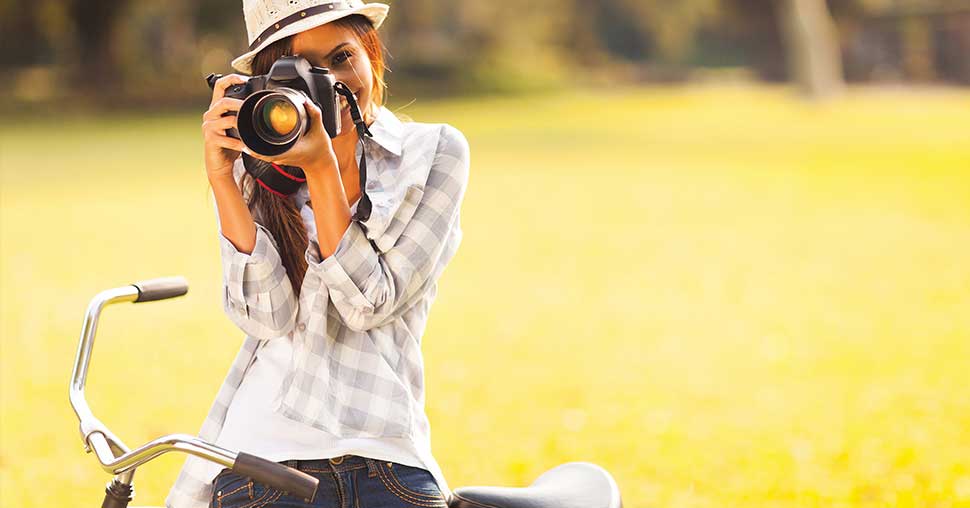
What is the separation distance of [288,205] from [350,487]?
0.54 metres

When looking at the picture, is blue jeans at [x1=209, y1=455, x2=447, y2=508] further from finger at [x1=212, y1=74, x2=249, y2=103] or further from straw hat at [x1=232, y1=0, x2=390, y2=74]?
straw hat at [x1=232, y1=0, x2=390, y2=74]

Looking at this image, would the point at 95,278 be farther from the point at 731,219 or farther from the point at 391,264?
the point at 391,264

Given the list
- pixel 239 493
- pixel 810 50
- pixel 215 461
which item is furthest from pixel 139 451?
pixel 810 50

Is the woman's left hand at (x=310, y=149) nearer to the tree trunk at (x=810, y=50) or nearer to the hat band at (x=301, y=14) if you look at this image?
the hat band at (x=301, y=14)

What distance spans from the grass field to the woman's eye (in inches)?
125

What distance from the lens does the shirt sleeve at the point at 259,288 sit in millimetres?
2229

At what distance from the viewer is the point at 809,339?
791 cm

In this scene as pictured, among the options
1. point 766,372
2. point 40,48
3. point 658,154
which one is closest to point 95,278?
point 766,372

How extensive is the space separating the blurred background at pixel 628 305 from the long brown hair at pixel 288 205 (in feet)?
0.76

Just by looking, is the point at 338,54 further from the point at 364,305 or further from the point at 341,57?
the point at 364,305

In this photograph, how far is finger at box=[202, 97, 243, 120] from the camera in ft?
6.88

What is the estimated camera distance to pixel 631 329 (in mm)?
8344

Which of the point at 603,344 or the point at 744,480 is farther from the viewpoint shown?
the point at 603,344

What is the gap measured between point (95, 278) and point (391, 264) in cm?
844
